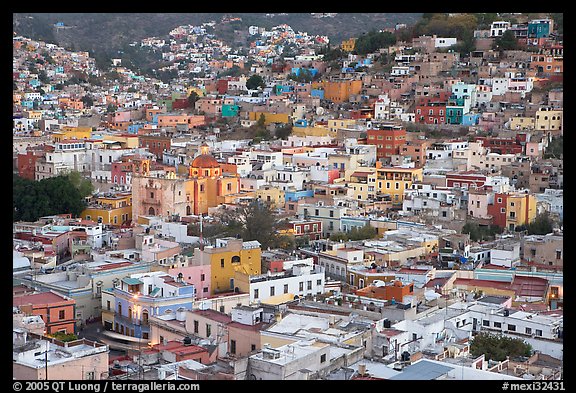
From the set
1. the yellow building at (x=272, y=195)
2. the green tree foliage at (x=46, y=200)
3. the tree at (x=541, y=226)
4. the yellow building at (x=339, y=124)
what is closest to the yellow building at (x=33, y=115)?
the yellow building at (x=339, y=124)

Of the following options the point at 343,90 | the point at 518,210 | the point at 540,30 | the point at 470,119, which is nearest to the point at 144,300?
the point at 518,210

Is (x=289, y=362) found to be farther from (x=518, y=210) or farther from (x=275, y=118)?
(x=275, y=118)

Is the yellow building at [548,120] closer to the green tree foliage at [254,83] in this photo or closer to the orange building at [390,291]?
the green tree foliage at [254,83]

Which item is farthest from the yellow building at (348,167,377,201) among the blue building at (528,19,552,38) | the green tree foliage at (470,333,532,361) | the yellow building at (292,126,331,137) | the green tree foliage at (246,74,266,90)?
the green tree foliage at (246,74,266,90)

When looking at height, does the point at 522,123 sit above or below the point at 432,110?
below

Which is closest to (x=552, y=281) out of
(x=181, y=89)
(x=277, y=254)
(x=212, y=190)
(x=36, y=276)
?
(x=277, y=254)

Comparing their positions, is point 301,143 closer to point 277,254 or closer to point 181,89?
point 277,254

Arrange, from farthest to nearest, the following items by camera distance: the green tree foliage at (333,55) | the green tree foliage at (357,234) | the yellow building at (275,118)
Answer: the green tree foliage at (333,55), the yellow building at (275,118), the green tree foliage at (357,234)
